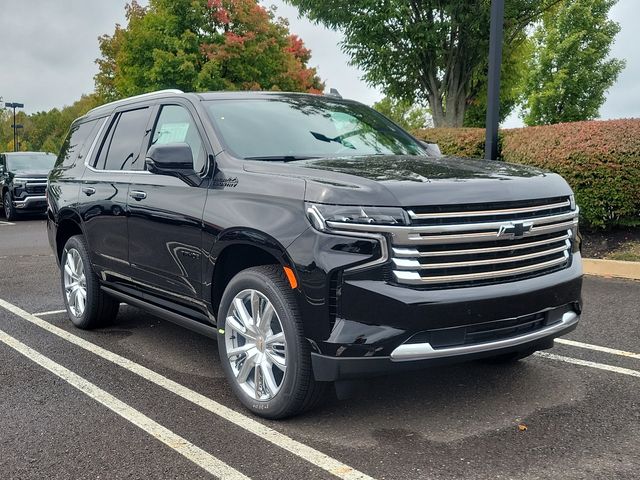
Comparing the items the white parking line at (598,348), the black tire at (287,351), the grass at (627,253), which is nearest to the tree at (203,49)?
the grass at (627,253)

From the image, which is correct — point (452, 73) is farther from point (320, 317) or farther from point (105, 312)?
point (320, 317)

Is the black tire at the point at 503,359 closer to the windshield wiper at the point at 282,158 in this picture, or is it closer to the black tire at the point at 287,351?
the black tire at the point at 287,351

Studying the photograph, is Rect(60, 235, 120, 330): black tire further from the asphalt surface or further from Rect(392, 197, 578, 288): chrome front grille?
Rect(392, 197, 578, 288): chrome front grille

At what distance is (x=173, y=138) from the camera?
4.86m

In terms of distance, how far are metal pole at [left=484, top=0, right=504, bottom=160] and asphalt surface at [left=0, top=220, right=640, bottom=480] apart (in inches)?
171

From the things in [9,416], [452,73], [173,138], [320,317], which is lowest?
[9,416]

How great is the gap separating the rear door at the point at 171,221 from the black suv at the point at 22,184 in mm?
14959

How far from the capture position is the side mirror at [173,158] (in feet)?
13.7

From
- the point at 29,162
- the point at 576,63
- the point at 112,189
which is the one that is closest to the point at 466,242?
the point at 112,189

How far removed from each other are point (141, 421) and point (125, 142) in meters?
2.46

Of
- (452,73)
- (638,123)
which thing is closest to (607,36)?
(452,73)

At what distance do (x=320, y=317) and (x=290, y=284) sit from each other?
0.27 meters

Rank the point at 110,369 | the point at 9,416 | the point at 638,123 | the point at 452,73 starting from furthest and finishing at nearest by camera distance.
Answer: the point at 452,73 < the point at 638,123 < the point at 110,369 < the point at 9,416

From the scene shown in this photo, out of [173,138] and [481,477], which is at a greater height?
[173,138]
